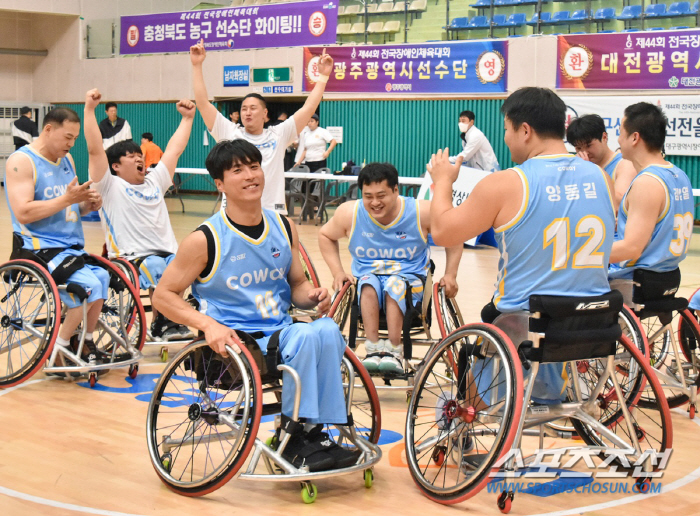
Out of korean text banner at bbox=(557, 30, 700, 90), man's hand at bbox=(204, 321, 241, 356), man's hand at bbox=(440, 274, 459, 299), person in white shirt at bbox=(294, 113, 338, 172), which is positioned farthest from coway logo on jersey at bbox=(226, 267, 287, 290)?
person in white shirt at bbox=(294, 113, 338, 172)

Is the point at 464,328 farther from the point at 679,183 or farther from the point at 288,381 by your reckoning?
the point at 679,183

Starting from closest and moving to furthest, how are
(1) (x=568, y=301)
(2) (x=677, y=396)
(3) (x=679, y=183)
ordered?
(1) (x=568, y=301)
(3) (x=679, y=183)
(2) (x=677, y=396)

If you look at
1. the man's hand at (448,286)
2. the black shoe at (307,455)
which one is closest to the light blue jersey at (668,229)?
the man's hand at (448,286)

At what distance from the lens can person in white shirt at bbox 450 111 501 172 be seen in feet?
39.0

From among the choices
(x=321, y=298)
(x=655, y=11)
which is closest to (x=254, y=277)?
(x=321, y=298)

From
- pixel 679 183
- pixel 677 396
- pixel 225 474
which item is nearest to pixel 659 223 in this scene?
pixel 679 183

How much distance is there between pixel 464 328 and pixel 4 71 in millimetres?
19294

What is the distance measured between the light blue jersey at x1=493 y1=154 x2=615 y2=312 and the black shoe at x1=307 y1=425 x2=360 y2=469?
80 cm

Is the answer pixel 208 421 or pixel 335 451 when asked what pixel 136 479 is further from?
pixel 335 451

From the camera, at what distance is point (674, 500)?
Result: 3129mm

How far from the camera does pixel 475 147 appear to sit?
39.1 ft

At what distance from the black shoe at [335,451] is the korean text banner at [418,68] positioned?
10.9 metres

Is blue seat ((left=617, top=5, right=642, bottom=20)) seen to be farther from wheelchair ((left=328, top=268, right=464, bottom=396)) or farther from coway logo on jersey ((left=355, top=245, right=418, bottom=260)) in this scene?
wheelchair ((left=328, top=268, right=464, bottom=396))

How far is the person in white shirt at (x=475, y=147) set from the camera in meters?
11.9
